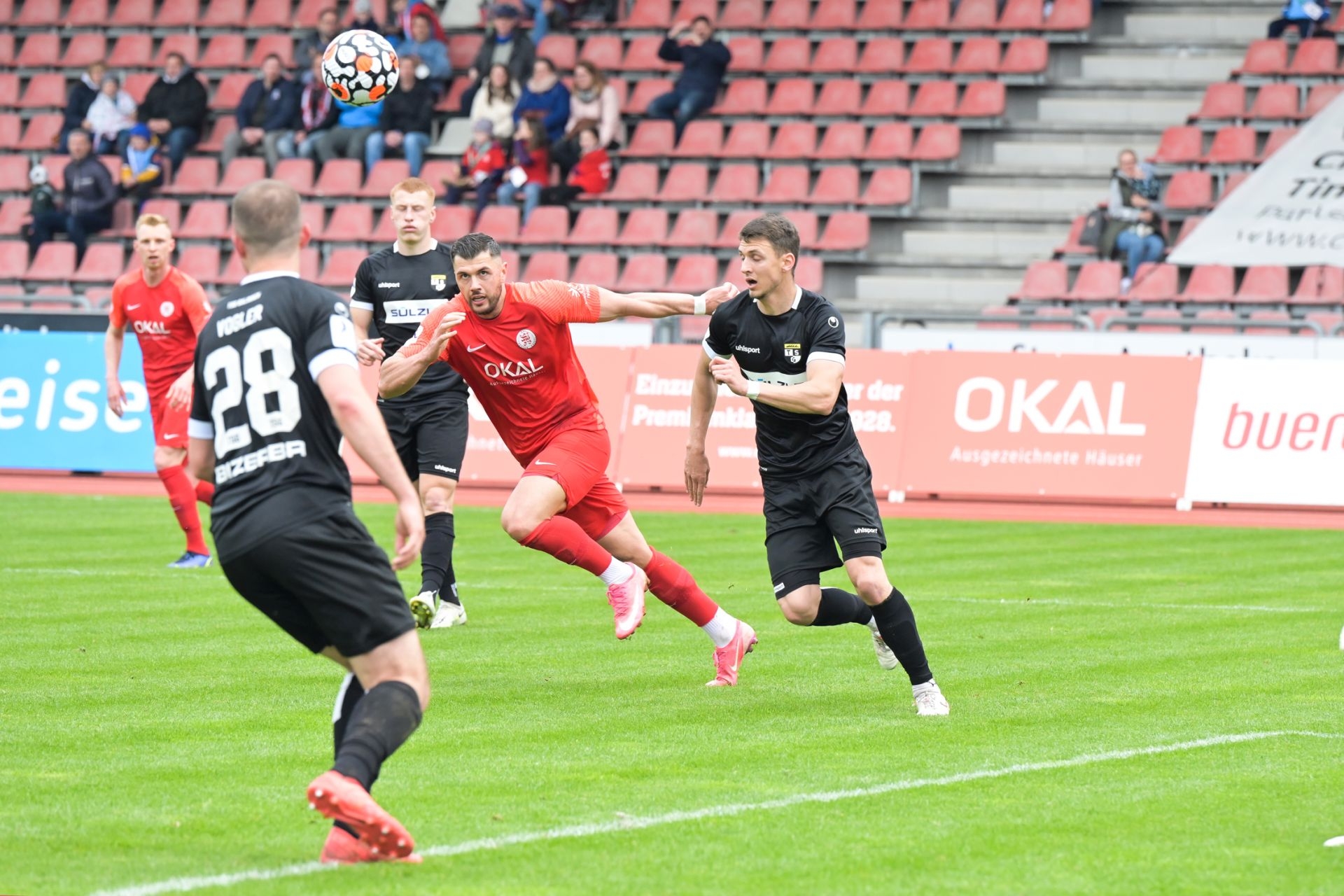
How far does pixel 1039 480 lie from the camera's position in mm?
19875

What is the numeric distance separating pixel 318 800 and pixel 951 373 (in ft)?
50.3

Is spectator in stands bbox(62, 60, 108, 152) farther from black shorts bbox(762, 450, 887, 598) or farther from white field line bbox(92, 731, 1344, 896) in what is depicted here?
white field line bbox(92, 731, 1344, 896)

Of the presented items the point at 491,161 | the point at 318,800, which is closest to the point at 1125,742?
the point at 318,800

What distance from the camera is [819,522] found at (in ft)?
30.7

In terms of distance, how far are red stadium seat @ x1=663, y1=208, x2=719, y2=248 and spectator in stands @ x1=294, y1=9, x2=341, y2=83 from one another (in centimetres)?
617

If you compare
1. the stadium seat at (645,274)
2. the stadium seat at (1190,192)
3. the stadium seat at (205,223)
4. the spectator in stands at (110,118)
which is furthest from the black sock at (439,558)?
the spectator in stands at (110,118)

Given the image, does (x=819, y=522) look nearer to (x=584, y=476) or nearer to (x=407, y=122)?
(x=584, y=476)

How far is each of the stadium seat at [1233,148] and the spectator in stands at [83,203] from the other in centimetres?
1535

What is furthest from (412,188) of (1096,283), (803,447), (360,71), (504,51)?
(504,51)

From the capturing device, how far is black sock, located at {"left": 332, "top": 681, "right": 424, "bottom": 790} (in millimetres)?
5805

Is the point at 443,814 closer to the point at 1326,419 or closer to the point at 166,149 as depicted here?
the point at 1326,419

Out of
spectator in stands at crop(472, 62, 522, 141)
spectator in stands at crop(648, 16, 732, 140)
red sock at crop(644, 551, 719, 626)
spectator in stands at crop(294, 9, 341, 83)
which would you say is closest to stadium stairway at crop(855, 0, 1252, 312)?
spectator in stands at crop(648, 16, 732, 140)

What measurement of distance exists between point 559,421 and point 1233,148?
58.6ft

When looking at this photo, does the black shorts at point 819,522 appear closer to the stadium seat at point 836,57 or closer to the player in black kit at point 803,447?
the player in black kit at point 803,447
